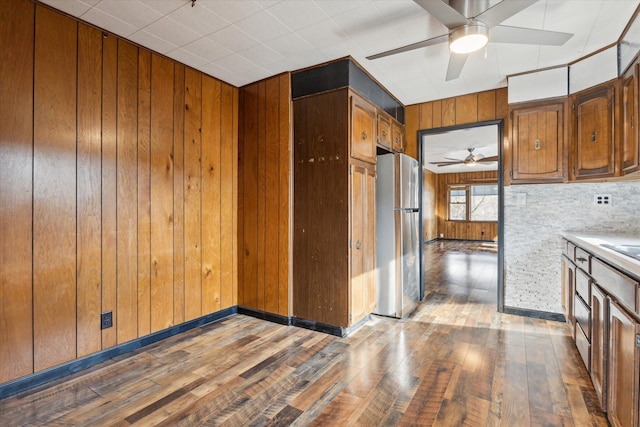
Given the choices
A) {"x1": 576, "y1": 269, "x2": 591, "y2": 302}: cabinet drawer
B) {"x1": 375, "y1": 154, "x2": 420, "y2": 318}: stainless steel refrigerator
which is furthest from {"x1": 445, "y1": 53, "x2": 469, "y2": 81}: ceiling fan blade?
{"x1": 576, "y1": 269, "x2": 591, "y2": 302}: cabinet drawer

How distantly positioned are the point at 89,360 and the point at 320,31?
3.07 meters

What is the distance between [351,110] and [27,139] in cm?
242

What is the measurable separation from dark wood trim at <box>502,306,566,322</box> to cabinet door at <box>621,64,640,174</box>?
1.60 m

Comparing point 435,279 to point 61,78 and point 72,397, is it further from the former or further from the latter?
point 61,78

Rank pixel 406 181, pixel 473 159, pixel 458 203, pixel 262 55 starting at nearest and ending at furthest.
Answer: pixel 262 55 → pixel 406 181 → pixel 473 159 → pixel 458 203

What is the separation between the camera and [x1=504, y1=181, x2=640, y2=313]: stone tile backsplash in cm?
296

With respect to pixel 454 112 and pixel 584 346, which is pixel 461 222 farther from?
pixel 584 346

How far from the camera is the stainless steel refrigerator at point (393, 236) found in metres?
3.35

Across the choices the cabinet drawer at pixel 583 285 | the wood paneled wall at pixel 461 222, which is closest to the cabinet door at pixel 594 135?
the cabinet drawer at pixel 583 285

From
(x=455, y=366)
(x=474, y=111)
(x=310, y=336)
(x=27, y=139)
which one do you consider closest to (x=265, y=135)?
(x=27, y=139)

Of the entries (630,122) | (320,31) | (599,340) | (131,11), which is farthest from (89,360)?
(630,122)

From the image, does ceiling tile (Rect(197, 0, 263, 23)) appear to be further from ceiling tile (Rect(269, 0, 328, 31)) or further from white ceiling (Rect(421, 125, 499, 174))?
white ceiling (Rect(421, 125, 499, 174))

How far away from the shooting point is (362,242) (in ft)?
10.3

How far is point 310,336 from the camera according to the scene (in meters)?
2.91
